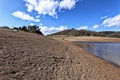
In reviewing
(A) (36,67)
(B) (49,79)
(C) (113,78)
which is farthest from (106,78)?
(A) (36,67)

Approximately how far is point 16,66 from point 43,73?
1439 mm

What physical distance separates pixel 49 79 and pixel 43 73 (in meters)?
0.68

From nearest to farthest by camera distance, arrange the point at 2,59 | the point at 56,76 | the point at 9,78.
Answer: the point at 9,78 < the point at 56,76 < the point at 2,59

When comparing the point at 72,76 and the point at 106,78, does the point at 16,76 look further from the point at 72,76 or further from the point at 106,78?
the point at 106,78

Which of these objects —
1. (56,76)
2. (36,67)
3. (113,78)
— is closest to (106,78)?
(113,78)

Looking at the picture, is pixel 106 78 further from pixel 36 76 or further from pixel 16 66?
pixel 16 66

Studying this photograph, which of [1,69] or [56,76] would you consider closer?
[1,69]

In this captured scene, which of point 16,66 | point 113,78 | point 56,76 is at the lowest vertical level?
point 113,78

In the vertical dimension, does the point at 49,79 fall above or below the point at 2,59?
below

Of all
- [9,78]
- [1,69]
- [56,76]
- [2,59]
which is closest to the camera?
[9,78]

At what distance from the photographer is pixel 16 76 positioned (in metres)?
6.22

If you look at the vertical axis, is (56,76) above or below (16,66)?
below

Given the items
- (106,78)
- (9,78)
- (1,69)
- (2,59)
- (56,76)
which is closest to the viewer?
(9,78)

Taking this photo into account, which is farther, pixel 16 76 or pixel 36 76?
pixel 36 76
